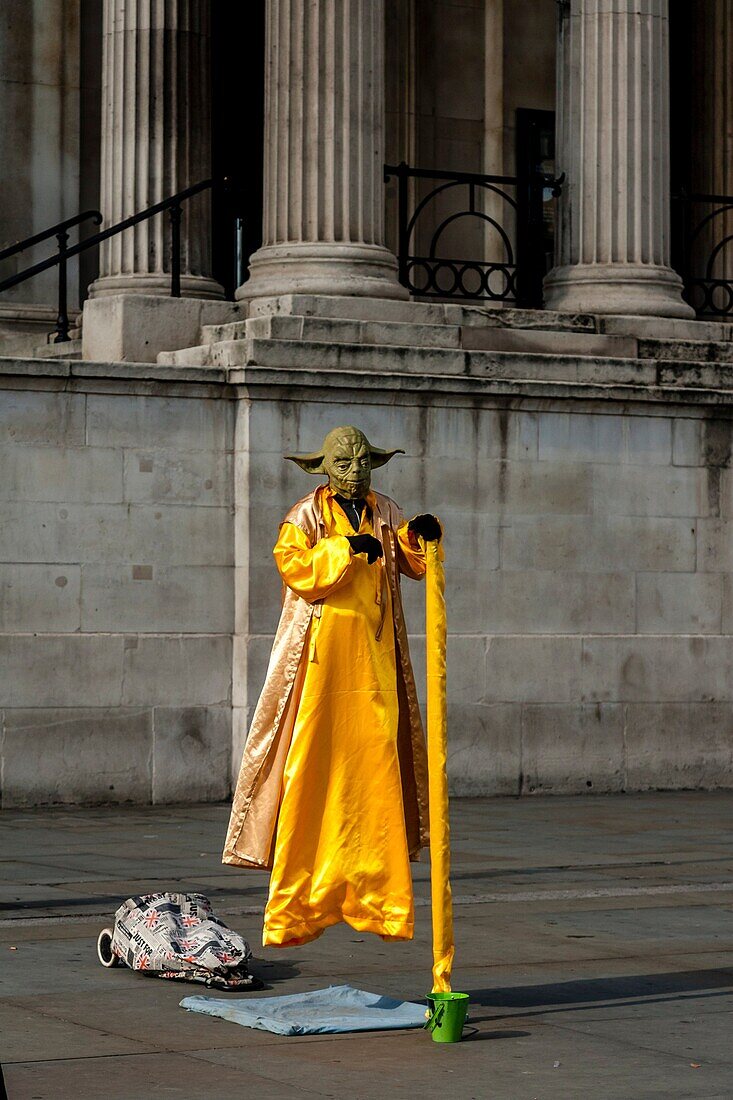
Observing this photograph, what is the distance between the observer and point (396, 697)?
8578 millimetres

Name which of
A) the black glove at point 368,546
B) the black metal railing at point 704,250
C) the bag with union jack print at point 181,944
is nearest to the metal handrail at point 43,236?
the black metal railing at point 704,250

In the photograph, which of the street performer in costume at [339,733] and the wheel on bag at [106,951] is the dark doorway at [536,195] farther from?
the wheel on bag at [106,951]

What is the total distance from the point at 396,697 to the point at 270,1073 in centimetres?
203

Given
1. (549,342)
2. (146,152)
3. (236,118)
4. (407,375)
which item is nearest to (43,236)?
(146,152)

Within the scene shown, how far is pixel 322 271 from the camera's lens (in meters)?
16.8

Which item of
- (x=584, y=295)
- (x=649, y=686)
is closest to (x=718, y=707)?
(x=649, y=686)

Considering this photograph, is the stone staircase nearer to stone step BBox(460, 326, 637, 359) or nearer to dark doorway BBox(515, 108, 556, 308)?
stone step BBox(460, 326, 637, 359)

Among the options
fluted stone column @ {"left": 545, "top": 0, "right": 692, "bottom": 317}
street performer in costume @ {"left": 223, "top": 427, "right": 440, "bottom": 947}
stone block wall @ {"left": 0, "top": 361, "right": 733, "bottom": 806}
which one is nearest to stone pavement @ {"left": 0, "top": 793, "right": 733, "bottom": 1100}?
street performer in costume @ {"left": 223, "top": 427, "right": 440, "bottom": 947}

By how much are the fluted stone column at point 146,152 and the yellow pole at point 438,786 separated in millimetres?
9869

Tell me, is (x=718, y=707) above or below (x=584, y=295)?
below

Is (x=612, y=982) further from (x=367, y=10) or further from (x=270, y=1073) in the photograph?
(x=367, y=10)

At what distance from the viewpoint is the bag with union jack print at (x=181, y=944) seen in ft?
28.0

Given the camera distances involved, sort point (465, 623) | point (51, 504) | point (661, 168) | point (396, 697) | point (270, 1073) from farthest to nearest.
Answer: point (661, 168), point (465, 623), point (51, 504), point (396, 697), point (270, 1073)

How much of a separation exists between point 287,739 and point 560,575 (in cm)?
863
